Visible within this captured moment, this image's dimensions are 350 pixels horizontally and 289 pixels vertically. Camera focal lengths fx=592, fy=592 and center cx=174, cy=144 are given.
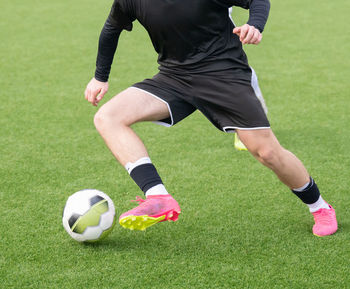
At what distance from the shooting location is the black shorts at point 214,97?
3334 millimetres

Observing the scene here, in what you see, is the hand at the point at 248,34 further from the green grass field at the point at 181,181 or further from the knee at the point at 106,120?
the green grass field at the point at 181,181

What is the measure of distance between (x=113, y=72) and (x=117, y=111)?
14.8 ft

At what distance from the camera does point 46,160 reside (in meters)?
4.93

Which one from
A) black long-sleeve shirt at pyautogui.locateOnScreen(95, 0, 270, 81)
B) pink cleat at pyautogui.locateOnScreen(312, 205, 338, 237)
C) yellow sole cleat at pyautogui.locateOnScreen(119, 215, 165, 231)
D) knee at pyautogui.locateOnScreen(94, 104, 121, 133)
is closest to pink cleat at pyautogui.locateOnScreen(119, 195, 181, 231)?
yellow sole cleat at pyautogui.locateOnScreen(119, 215, 165, 231)

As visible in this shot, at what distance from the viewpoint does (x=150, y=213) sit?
10.1 ft

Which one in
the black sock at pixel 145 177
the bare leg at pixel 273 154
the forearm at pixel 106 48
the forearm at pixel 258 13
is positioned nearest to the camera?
the forearm at pixel 258 13

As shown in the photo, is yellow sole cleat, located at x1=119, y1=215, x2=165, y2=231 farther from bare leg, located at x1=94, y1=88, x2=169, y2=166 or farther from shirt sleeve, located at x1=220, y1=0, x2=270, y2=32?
shirt sleeve, located at x1=220, y1=0, x2=270, y2=32

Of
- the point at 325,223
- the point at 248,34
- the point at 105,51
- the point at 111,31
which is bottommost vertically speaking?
the point at 325,223

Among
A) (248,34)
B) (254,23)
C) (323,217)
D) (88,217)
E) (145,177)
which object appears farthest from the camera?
(323,217)

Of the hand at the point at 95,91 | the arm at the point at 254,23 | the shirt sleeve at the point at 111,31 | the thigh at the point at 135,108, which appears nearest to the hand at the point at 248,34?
the arm at the point at 254,23

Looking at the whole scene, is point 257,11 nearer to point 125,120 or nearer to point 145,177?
point 125,120

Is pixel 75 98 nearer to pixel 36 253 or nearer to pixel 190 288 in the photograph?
pixel 36 253

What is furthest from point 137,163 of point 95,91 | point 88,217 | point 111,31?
point 111,31

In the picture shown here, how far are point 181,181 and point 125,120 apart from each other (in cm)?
125
